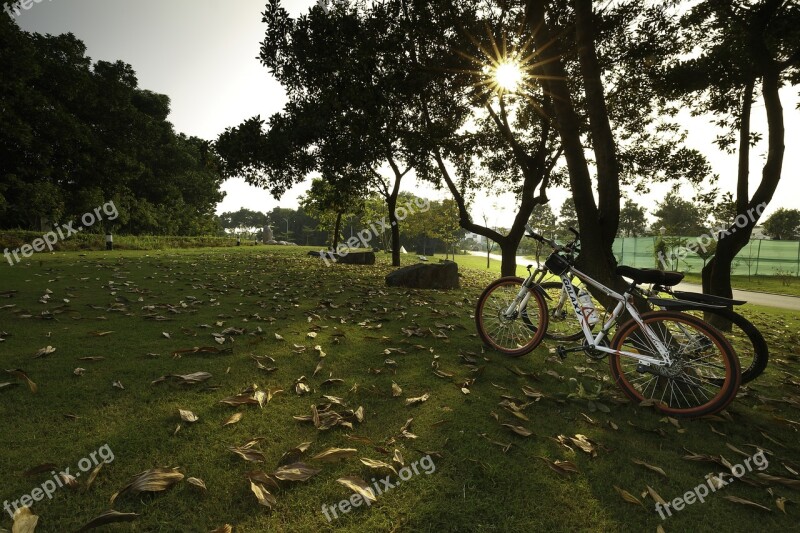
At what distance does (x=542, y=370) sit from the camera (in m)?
4.16

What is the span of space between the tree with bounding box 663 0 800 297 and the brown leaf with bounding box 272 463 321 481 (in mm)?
8831

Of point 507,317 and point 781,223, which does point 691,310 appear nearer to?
point 507,317

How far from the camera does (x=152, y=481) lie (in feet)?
6.23

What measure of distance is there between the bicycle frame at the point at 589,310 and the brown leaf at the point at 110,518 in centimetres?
398

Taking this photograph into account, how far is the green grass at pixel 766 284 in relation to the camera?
61.8 ft

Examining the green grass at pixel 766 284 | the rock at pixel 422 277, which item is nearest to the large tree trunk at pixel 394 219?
the rock at pixel 422 277

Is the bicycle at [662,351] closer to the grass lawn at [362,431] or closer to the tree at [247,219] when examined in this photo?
the grass lawn at [362,431]

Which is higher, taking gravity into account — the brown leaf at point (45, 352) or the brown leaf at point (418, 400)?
the brown leaf at point (45, 352)

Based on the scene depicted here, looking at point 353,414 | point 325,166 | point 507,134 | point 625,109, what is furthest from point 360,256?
point 353,414

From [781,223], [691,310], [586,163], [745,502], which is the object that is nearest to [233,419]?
[745,502]

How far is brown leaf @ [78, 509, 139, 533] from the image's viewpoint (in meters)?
1.62

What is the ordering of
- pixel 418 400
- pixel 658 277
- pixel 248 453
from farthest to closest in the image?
pixel 658 277 → pixel 418 400 → pixel 248 453

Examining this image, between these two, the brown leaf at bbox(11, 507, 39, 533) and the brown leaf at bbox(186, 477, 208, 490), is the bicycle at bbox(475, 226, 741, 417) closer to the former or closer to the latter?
the brown leaf at bbox(186, 477, 208, 490)

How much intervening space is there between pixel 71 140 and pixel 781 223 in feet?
311
